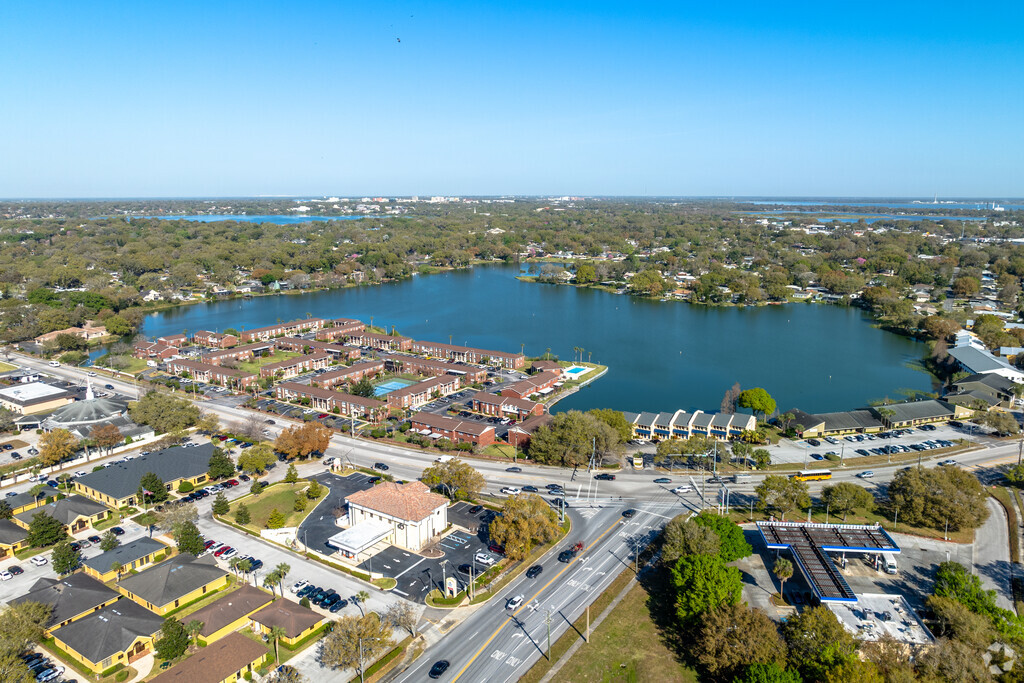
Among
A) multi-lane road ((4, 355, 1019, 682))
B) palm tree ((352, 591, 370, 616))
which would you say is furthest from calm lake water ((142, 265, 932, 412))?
palm tree ((352, 591, 370, 616))

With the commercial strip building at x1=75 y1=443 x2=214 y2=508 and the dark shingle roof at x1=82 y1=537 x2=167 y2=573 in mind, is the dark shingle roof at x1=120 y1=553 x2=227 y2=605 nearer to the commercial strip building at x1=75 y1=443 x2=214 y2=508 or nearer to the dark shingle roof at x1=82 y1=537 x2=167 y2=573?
the dark shingle roof at x1=82 y1=537 x2=167 y2=573

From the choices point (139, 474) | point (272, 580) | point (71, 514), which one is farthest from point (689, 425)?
point (71, 514)

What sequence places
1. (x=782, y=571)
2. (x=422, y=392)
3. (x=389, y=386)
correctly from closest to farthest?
(x=782, y=571) < (x=422, y=392) < (x=389, y=386)

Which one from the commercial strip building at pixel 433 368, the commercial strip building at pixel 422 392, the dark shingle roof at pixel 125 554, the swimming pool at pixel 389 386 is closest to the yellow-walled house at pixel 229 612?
the dark shingle roof at pixel 125 554

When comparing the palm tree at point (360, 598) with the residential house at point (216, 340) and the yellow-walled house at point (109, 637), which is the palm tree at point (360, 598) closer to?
the yellow-walled house at point (109, 637)

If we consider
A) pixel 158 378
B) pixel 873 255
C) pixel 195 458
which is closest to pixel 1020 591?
pixel 195 458

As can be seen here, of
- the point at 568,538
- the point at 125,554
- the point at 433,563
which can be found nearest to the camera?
the point at 125,554

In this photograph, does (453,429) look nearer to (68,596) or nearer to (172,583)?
(172,583)
